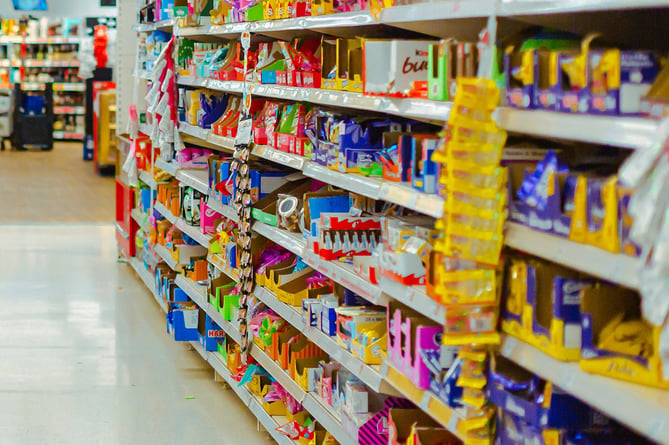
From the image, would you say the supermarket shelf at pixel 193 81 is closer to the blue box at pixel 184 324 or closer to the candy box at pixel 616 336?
the blue box at pixel 184 324

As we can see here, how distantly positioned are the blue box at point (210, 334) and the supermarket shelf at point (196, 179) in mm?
702

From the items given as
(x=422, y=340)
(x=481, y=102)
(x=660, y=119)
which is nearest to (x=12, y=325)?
(x=422, y=340)

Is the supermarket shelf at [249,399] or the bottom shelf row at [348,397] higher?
the bottom shelf row at [348,397]

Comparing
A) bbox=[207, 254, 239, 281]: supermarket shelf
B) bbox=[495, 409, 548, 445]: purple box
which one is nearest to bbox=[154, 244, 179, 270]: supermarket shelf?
bbox=[207, 254, 239, 281]: supermarket shelf

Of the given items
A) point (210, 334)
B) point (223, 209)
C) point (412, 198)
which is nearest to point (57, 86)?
point (210, 334)

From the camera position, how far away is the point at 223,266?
4.92 metres

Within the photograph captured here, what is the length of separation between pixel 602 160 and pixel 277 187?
2332mm

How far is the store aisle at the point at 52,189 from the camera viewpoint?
10.7 metres

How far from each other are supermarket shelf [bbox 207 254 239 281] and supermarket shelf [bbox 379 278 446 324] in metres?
1.93

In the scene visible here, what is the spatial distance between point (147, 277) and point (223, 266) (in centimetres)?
241

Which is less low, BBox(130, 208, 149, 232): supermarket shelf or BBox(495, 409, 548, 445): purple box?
BBox(495, 409, 548, 445): purple box

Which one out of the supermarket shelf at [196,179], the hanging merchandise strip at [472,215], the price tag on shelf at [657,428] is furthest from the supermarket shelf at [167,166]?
the price tag on shelf at [657,428]

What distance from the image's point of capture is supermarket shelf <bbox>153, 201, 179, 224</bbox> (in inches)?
242

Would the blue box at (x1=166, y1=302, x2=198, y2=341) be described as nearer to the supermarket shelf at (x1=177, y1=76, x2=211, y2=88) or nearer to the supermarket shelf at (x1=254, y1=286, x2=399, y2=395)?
the supermarket shelf at (x1=254, y1=286, x2=399, y2=395)
